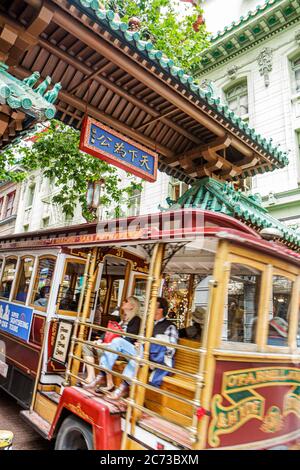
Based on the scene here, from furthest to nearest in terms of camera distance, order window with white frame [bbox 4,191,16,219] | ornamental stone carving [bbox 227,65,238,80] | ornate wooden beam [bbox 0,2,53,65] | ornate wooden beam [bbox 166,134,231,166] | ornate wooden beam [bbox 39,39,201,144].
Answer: window with white frame [bbox 4,191,16,219] < ornamental stone carving [bbox 227,65,238,80] < ornate wooden beam [bbox 166,134,231,166] < ornate wooden beam [bbox 39,39,201,144] < ornate wooden beam [bbox 0,2,53,65]

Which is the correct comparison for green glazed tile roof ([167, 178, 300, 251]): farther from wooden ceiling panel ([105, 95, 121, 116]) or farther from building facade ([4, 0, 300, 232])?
building facade ([4, 0, 300, 232])

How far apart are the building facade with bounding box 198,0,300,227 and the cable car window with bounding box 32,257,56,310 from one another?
28.6 feet

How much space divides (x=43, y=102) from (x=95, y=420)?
Result: 3515 millimetres

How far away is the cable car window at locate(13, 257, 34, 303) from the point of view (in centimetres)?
643

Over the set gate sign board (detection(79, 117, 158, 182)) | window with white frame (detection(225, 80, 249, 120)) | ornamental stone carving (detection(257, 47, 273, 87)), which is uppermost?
ornamental stone carving (detection(257, 47, 273, 87))

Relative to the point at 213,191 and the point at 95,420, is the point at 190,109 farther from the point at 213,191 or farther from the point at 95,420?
the point at 95,420

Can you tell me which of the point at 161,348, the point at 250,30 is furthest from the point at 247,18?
the point at 161,348

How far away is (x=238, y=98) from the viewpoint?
14.7 m

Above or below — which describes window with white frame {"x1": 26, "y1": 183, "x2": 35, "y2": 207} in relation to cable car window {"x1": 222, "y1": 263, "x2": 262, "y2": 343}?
above

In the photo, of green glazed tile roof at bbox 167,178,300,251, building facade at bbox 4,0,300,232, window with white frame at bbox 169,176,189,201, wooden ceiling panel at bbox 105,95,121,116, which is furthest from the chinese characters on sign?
window with white frame at bbox 169,176,189,201

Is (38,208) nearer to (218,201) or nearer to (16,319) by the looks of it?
(16,319)

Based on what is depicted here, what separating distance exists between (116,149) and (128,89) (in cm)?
100

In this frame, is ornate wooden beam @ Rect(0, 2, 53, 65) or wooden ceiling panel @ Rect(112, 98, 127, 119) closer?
ornate wooden beam @ Rect(0, 2, 53, 65)

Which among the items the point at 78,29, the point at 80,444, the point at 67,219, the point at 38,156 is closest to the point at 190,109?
the point at 78,29
